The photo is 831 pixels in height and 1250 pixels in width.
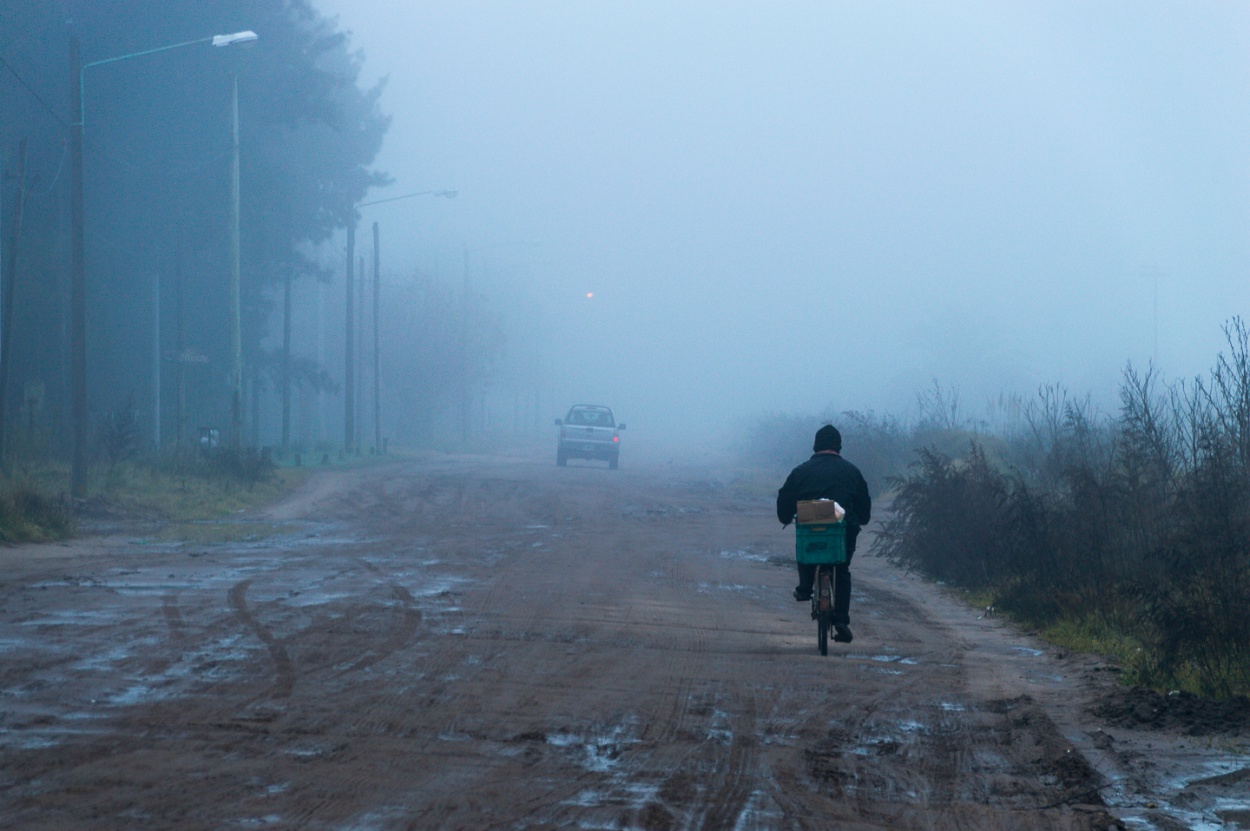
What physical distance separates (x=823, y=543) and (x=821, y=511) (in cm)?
28

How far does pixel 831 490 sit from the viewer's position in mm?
10430

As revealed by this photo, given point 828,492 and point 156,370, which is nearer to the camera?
point 828,492

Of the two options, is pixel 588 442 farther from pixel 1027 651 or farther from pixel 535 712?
pixel 535 712

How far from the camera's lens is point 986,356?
103875 mm

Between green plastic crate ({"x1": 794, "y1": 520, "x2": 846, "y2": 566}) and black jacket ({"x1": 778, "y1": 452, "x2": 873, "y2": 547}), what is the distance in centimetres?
27

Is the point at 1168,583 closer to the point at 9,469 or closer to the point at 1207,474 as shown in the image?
the point at 1207,474

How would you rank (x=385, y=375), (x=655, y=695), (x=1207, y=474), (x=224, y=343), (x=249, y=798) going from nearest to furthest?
(x=249, y=798) < (x=655, y=695) < (x=1207, y=474) < (x=224, y=343) < (x=385, y=375)

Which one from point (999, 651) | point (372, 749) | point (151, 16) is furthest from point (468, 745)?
point (151, 16)

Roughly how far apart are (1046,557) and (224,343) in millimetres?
41184

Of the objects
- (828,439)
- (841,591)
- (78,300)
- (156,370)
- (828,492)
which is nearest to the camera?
(841,591)

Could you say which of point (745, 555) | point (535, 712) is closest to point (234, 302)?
point (745, 555)

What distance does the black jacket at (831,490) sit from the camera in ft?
34.2

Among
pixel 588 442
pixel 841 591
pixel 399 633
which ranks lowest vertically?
pixel 399 633

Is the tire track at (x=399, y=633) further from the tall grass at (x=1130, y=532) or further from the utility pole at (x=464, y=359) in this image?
the utility pole at (x=464, y=359)
